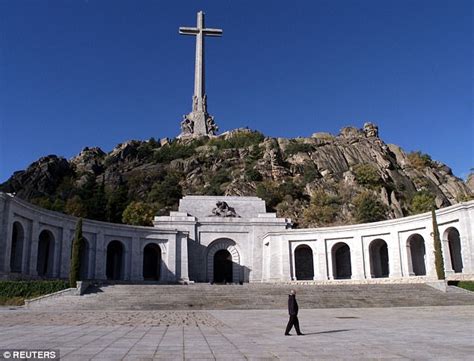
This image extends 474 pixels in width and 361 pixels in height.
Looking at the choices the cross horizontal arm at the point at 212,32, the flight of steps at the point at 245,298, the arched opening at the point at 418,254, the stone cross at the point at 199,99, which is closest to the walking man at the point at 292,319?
the flight of steps at the point at 245,298

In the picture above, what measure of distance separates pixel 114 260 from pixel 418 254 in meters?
29.3

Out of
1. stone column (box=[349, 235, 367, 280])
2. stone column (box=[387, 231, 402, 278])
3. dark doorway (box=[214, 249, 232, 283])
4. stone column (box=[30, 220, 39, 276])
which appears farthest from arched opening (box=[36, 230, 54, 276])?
stone column (box=[387, 231, 402, 278])

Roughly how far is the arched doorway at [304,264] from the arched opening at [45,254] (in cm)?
2339

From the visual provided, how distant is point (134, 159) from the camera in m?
95.1

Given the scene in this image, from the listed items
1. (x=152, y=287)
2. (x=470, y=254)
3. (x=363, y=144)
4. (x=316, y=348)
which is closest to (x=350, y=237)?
(x=470, y=254)

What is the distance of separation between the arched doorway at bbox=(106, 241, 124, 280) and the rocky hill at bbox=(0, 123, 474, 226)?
1467 centimetres

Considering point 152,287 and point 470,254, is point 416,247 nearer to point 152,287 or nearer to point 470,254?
point 470,254

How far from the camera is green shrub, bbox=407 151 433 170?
306 ft

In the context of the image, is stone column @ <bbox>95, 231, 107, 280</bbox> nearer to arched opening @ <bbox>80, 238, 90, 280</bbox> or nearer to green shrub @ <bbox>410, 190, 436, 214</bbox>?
arched opening @ <bbox>80, 238, 90, 280</bbox>

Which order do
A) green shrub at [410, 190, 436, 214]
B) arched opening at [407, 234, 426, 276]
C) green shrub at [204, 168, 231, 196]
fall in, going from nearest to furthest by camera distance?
arched opening at [407, 234, 426, 276]
green shrub at [410, 190, 436, 214]
green shrub at [204, 168, 231, 196]

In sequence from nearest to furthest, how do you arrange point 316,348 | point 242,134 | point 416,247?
point 316,348
point 416,247
point 242,134

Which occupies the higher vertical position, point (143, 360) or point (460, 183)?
point (460, 183)

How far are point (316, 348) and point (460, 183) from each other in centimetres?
8899

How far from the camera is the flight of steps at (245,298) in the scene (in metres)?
25.8
